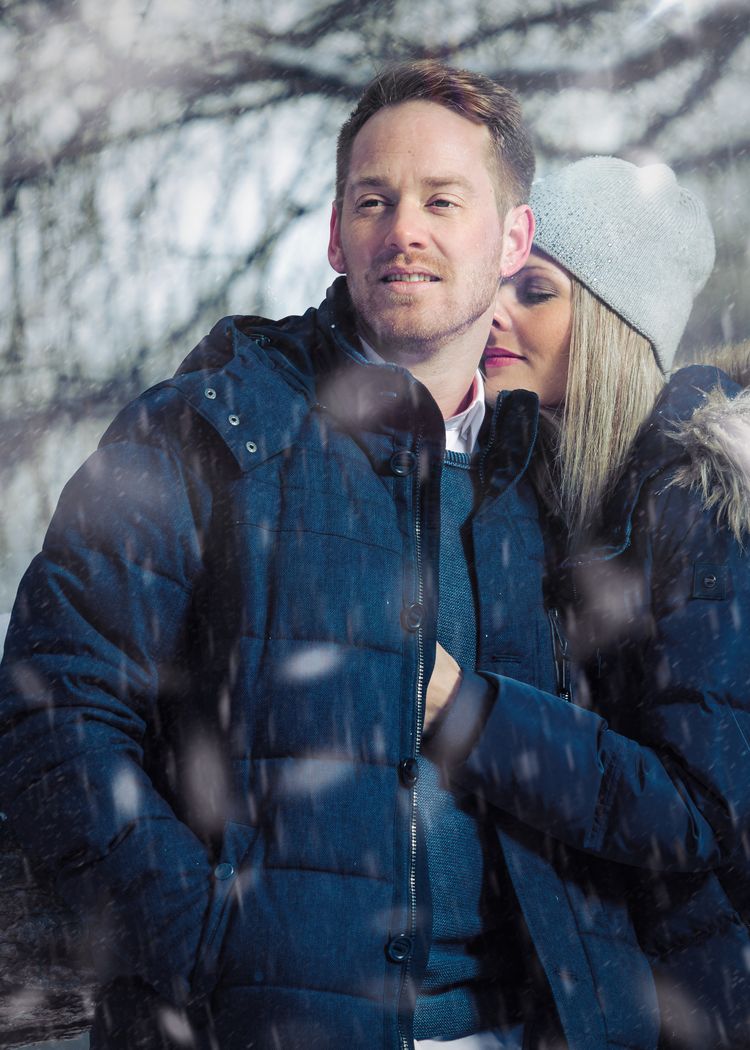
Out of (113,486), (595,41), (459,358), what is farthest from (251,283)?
(113,486)

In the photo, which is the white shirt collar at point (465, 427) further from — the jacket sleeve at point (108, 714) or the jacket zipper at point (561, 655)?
the jacket sleeve at point (108, 714)

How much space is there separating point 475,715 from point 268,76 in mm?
3654

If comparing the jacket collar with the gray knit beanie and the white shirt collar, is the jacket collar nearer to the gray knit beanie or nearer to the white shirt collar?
the white shirt collar

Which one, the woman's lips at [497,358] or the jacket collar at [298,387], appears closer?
the jacket collar at [298,387]

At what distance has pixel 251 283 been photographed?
438 cm

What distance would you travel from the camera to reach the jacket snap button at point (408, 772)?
1.41 metres

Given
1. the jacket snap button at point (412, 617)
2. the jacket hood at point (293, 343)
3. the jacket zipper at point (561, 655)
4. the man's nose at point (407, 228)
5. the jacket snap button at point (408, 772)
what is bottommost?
the jacket snap button at point (408, 772)

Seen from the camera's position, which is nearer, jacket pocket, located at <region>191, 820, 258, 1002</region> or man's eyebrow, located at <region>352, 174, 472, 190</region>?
jacket pocket, located at <region>191, 820, 258, 1002</region>

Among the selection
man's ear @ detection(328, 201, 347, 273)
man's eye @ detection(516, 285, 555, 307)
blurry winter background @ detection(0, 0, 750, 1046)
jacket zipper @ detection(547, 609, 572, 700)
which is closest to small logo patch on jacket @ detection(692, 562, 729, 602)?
jacket zipper @ detection(547, 609, 572, 700)

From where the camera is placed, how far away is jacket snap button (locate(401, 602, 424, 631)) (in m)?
1.49

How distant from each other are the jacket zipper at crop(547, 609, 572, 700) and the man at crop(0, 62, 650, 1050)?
0.02 meters

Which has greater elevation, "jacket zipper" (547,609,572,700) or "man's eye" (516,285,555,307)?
"man's eye" (516,285,555,307)

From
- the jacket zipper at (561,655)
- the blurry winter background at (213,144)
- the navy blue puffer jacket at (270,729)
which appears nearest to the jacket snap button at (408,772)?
the navy blue puffer jacket at (270,729)

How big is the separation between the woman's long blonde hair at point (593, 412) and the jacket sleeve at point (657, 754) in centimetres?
30
